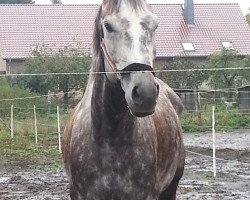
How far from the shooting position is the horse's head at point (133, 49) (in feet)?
11.2

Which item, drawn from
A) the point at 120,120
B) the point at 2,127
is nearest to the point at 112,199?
the point at 120,120

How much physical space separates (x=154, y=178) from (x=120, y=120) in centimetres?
48

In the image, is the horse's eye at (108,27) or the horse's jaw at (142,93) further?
the horse's eye at (108,27)

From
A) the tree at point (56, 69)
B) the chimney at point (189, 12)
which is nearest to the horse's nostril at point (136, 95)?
the tree at point (56, 69)

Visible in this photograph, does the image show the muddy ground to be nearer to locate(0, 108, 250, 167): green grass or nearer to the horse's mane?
locate(0, 108, 250, 167): green grass

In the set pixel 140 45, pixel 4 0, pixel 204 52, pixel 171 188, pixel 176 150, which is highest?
pixel 4 0

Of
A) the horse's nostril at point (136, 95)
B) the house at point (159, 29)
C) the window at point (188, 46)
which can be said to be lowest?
the horse's nostril at point (136, 95)

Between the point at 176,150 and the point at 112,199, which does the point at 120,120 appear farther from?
the point at 176,150

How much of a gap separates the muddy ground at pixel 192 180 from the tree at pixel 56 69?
11.6m

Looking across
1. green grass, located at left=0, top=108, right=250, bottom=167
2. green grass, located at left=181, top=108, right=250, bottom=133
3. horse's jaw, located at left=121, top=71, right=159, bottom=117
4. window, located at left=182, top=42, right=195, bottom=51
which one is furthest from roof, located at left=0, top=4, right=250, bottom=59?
horse's jaw, located at left=121, top=71, right=159, bottom=117

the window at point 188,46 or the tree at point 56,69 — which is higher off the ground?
the window at point 188,46

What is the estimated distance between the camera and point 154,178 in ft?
14.0

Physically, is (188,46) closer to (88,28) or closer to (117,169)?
(88,28)

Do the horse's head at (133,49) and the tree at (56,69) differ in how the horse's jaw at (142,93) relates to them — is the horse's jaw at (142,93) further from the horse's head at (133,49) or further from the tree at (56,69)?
the tree at (56,69)
